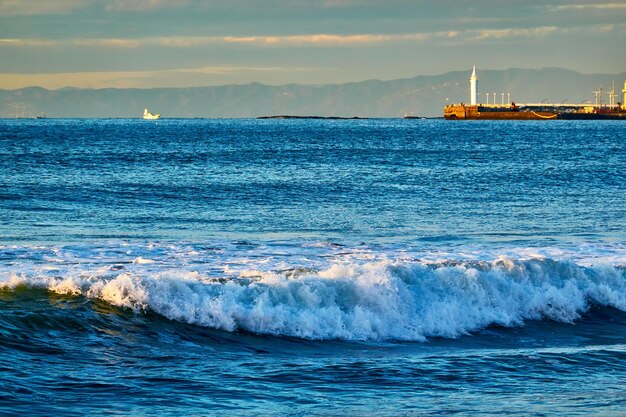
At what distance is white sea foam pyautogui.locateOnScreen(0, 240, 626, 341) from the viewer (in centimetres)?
1853

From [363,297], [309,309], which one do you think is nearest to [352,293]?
[363,297]

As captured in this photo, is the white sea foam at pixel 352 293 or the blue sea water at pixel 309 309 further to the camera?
the white sea foam at pixel 352 293

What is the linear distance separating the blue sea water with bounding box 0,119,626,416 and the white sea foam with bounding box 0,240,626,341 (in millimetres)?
44

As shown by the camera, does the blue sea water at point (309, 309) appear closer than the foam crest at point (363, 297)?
Yes

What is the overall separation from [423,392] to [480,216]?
22.0 meters

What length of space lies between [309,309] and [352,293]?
3.44 feet

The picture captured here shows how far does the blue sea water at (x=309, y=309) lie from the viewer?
1369 cm

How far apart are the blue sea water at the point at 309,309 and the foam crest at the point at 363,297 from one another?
0.13 ft

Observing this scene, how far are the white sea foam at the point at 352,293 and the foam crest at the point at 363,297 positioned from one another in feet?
0.06

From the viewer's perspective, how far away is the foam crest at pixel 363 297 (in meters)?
18.5

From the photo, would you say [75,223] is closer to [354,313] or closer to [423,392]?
[354,313]

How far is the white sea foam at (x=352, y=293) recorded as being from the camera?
60.8 ft

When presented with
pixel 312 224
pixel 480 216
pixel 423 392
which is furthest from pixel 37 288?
pixel 480 216

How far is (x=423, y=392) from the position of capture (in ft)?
45.4
